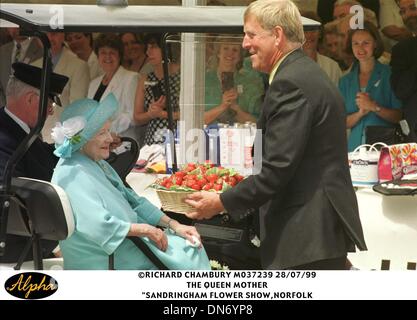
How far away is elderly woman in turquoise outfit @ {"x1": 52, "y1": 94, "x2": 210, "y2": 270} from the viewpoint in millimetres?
4094

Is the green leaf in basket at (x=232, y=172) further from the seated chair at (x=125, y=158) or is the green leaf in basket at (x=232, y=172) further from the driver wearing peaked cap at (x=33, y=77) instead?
the driver wearing peaked cap at (x=33, y=77)

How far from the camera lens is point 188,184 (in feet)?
14.9

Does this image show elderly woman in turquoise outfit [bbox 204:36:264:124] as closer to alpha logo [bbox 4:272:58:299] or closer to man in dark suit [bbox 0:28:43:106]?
man in dark suit [bbox 0:28:43:106]

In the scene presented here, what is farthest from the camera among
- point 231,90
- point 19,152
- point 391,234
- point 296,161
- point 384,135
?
point 384,135

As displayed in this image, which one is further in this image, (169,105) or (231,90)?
(169,105)

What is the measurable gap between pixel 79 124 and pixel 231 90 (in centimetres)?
125

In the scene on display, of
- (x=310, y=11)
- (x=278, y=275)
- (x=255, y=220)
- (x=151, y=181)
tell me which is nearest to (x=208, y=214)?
(x=278, y=275)

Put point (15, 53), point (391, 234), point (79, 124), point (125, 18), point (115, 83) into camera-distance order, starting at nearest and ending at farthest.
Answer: point (79, 124) → point (125, 18) → point (15, 53) → point (391, 234) → point (115, 83)

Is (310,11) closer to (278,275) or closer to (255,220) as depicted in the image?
(255,220)

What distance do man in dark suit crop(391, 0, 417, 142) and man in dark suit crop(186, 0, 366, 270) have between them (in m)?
1.63

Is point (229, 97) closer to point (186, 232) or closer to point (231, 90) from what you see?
point (231, 90)

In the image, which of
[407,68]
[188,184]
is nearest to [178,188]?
[188,184]

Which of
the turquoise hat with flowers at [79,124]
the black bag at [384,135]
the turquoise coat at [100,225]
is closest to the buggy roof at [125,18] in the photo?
the turquoise hat with flowers at [79,124]

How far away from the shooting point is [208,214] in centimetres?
416
